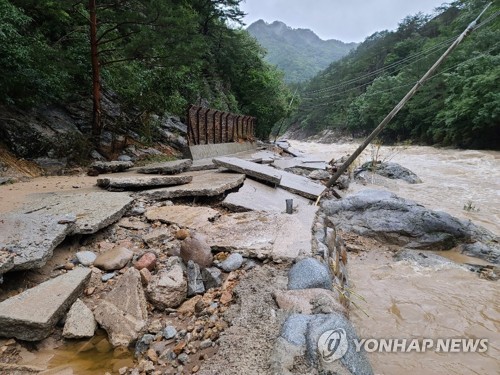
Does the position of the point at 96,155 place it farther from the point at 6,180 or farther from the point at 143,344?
the point at 143,344

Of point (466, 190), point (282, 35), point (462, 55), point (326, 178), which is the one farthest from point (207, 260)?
point (282, 35)

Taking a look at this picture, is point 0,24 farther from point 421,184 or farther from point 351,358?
point 421,184

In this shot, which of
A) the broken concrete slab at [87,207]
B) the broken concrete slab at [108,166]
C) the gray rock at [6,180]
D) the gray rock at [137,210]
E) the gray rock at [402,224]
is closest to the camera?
the broken concrete slab at [87,207]

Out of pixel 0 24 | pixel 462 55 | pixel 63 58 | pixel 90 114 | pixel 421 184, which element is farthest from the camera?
pixel 462 55

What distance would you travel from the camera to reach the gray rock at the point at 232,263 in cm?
221

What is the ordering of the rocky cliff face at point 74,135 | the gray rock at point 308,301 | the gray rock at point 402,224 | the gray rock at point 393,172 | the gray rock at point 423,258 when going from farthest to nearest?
the gray rock at point 393,172
the rocky cliff face at point 74,135
the gray rock at point 402,224
the gray rock at point 423,258
the gray rock at point 308,301

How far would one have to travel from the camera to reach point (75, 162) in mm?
6184

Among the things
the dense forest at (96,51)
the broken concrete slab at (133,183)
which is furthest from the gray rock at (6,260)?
the dense forest at (96,51)

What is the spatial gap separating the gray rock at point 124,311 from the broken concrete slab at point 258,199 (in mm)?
1692

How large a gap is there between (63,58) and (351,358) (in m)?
7.43

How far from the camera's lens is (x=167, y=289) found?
198cm

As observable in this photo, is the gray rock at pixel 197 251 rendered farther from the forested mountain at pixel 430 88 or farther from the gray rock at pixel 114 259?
the forested mountain at pixel 430 88

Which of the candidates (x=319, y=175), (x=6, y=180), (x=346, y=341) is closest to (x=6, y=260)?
(x=346, y=341)

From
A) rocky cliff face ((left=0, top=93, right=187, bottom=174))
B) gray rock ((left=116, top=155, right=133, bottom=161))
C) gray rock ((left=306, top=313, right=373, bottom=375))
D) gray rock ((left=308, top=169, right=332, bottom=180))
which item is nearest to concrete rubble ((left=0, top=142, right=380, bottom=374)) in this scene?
gray rock ((left=306, top=313, right=373, bottom=375))
